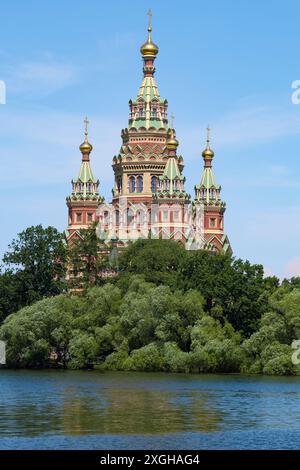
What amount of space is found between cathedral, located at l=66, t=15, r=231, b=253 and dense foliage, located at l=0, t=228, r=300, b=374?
86.9 feet

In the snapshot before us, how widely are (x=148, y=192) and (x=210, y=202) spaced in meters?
6.42

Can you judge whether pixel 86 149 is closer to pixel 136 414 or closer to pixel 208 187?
pixel 208 187

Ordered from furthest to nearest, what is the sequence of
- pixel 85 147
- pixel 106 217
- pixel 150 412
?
1. pixel 85 147
2. pixel 106 217
3. pixel 150 412

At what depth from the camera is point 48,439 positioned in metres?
38.3

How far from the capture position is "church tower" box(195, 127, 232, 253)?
118m

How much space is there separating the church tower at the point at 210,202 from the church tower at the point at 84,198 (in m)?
9.00

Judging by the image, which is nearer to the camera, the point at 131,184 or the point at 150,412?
the point at 150,412

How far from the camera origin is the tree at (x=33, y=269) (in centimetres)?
9244

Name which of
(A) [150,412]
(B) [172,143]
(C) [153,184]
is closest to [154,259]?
(B) [172,143]

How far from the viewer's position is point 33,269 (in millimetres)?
93812

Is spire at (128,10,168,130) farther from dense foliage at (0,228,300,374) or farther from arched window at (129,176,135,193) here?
dense foliage at (0,228,300,374)
